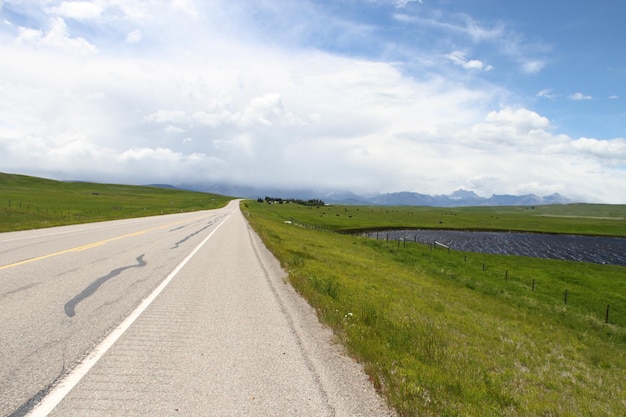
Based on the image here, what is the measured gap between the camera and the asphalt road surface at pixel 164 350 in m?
4.51

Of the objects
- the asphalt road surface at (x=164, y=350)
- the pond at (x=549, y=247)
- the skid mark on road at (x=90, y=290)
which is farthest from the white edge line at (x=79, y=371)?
the pond at (x=549, y=247)

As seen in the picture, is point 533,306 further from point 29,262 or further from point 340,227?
point 340,227

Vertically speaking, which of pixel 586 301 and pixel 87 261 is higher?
pixel 87 261

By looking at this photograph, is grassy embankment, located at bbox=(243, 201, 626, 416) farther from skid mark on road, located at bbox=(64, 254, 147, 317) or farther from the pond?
the pond

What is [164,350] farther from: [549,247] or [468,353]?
[549,247]

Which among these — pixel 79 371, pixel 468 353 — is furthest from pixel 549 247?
pixel 79 371

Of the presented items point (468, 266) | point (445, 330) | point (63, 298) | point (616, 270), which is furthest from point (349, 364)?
point (616, 270)

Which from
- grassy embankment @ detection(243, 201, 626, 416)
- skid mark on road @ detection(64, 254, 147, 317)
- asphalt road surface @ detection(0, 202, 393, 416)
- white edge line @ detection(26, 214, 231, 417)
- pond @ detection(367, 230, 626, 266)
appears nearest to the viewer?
white edge line @ detection(26, 214, 231, 417)

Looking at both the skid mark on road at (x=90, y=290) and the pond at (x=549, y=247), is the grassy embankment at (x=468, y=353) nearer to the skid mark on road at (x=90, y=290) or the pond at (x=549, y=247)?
the skid mark on road at (x=90, y=290)

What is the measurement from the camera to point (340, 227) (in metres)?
83.9

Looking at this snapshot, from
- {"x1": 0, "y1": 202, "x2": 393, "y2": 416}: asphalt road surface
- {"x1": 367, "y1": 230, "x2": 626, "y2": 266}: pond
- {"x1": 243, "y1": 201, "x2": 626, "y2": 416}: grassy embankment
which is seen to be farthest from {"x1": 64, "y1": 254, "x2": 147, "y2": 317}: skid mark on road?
{"x1": 367, "y1": 230, "x2": 626, "y2": 266}: pond

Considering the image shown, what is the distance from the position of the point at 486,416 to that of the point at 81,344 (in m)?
6.86

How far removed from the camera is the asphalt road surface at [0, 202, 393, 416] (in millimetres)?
4512

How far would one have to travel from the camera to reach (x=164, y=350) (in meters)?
6.17
